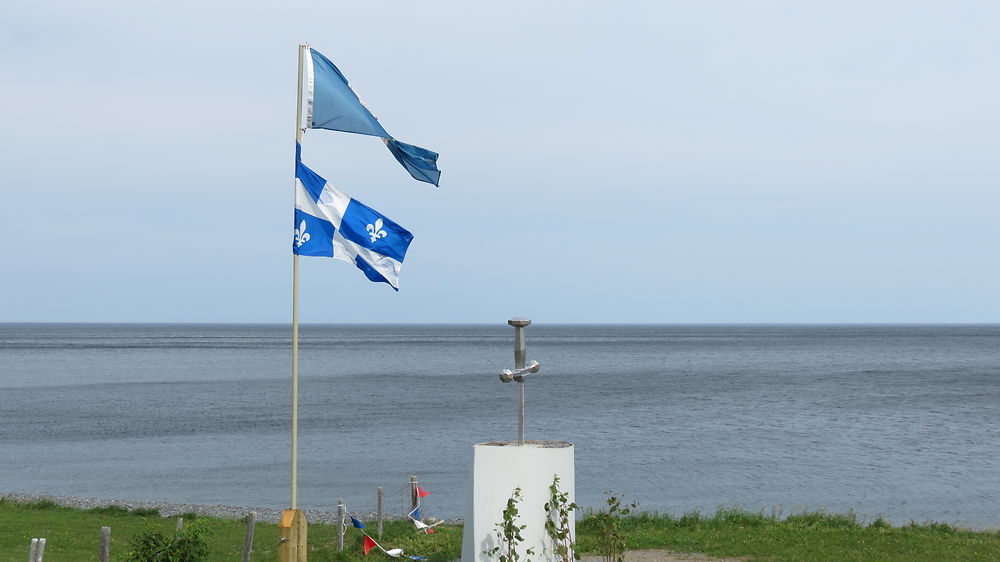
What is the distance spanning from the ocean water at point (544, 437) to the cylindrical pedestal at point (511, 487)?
20196 mm

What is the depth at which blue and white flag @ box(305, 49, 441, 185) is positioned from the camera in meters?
12.1

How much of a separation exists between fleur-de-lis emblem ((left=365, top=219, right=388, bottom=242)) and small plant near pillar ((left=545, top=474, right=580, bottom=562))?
364cm

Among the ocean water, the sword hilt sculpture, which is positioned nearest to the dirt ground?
the sword hilt sculpture

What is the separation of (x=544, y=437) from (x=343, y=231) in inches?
1548

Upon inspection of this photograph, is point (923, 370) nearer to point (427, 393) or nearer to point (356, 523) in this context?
point (427, 393)

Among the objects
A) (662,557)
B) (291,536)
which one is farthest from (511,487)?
(662,557)

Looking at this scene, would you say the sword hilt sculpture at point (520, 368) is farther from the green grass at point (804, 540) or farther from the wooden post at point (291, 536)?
the green grass at point (804, 540)

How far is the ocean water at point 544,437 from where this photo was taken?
35594 mm

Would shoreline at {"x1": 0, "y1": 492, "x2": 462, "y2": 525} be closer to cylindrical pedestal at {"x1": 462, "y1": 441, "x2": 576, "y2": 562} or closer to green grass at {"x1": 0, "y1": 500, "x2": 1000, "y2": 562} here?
green grass at {"x1": 0, "y1": 500, "x2": 1000, "y2": 562}

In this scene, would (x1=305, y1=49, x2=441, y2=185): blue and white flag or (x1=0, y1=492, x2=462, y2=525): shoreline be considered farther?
(x1=0, y1=492, x2=462, y2=525): shoreline

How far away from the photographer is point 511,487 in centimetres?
1188

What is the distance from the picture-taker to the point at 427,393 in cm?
8488

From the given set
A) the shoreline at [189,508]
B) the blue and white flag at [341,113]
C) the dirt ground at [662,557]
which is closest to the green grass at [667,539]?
the dirt ground at [662,557]

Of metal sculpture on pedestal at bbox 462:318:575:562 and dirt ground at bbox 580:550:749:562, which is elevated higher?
metal sculpture on pedestal at bbox 462:318:575:562
